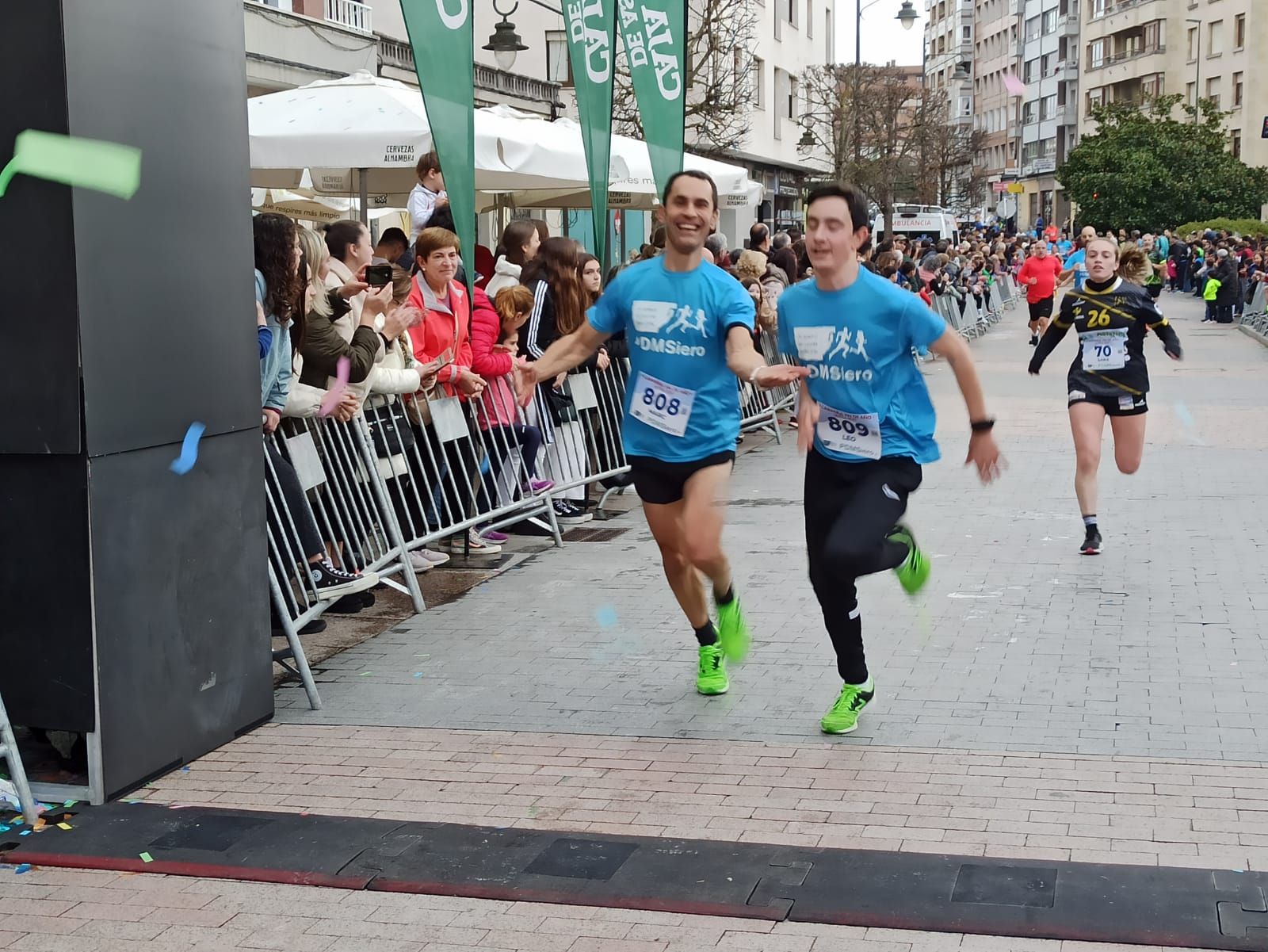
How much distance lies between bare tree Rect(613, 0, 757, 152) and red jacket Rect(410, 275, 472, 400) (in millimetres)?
14954

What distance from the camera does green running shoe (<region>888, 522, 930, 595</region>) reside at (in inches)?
237

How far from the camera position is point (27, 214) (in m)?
4.95

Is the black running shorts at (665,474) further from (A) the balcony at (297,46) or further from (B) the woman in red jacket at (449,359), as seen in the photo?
(A) the balcony at (297,46)

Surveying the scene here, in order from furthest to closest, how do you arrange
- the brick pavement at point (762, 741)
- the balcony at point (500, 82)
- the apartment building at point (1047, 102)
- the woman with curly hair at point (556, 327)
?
the apartment building at point (1047, 102), the balcony at point (500, 82), the woman with curly hair at point (556, 327), the brick pavement at point (762, 741)

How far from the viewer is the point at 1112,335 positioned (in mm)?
9344

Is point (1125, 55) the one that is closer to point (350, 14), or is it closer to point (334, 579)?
point (350, 14)

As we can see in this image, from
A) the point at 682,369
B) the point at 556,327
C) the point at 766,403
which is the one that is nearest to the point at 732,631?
the point at 682,369

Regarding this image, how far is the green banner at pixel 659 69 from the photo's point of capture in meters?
11.2

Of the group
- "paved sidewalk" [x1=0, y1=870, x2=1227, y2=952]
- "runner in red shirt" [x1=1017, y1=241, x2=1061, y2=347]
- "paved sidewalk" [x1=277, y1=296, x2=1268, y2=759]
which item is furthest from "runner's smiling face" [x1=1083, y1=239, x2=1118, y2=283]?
"runner in red shirt" [x1=1017, y1=241, x2=1061, y2=347]

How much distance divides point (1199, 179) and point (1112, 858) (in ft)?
198

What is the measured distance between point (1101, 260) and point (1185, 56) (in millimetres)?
80305

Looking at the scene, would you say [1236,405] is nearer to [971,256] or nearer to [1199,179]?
[971,256]

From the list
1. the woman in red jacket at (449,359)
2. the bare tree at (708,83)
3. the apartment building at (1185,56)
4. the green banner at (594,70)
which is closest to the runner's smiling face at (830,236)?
the woman in red jacket at (449,359)

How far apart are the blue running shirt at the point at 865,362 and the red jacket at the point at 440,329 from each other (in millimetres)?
3519
